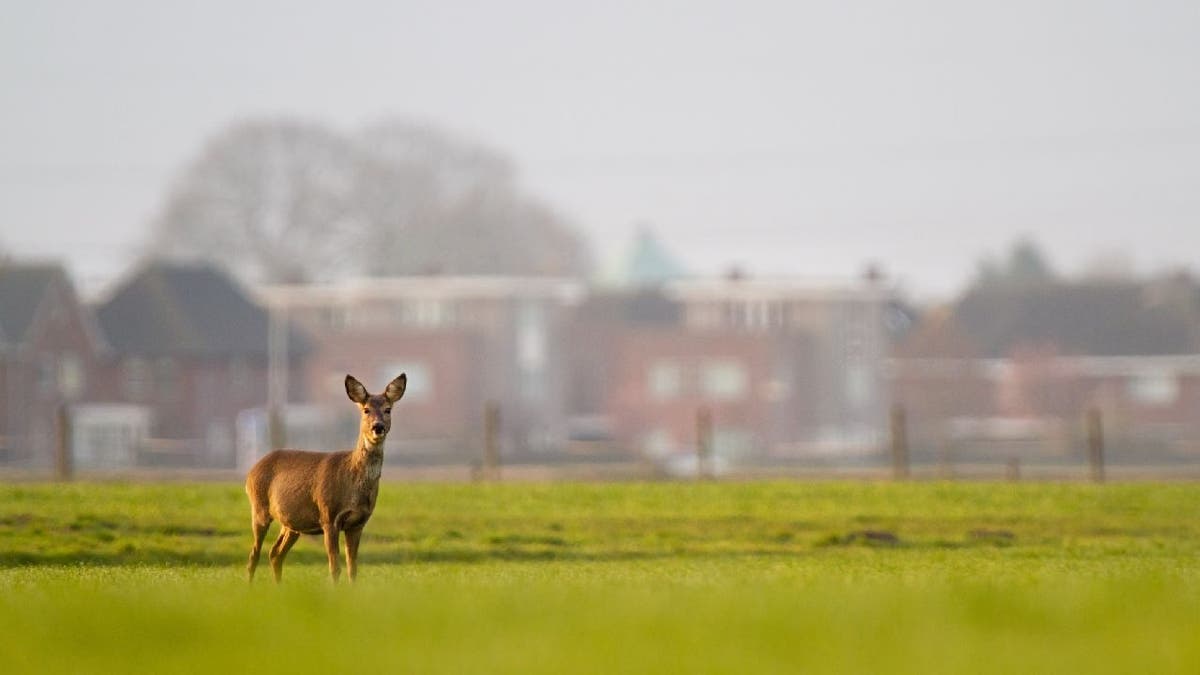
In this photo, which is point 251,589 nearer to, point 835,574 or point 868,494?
point 835,574

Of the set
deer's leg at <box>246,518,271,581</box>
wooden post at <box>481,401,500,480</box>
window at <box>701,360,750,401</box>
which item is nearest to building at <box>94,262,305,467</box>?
window at <box>701,360,750,401</box>

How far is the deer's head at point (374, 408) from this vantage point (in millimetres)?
16781

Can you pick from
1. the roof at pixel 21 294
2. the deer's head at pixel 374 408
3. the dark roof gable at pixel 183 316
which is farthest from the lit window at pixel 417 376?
the deer's head at pixel 374 408

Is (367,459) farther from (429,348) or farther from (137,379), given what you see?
(429,348)

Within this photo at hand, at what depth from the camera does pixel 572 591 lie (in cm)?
1541

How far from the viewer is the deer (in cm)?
1686

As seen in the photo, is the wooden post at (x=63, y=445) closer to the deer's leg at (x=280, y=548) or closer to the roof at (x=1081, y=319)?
the deer's leg at (x=280, y=548)

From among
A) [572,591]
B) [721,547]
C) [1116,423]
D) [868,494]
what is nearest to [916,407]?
[1116,423]

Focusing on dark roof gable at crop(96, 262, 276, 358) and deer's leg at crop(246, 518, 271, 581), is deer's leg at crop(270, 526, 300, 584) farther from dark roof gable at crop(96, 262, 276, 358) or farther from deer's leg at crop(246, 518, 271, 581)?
dark roof gable at crop(96, 262, 276, 358)

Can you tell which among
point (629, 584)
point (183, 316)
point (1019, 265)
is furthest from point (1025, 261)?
point (629, 584)

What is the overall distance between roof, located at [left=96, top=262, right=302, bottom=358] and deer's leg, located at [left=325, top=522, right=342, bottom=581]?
93019mm

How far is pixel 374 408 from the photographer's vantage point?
667 inches

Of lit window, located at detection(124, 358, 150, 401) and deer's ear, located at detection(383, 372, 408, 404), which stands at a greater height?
lit window, located at detection(124, 358, 150, 401)

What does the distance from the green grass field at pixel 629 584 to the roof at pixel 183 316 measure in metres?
73.9
